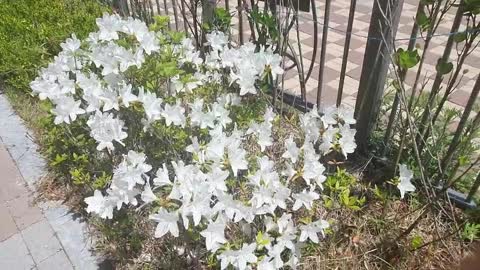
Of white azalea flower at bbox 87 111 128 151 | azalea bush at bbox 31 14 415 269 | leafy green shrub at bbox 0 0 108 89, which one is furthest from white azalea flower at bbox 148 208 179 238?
leafy green shrub at bbox 0 0 108 89

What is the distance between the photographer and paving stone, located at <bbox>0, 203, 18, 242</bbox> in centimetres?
236

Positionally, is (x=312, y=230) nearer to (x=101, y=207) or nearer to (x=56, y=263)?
(x=101, y=207)

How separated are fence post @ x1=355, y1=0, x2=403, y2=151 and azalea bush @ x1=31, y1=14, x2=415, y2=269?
25 centimetres

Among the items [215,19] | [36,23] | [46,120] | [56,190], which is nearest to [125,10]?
[36,23]

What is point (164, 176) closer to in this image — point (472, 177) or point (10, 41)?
point (472, 177)

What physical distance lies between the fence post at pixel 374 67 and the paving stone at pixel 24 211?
1967 millimetres

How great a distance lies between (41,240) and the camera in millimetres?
2289

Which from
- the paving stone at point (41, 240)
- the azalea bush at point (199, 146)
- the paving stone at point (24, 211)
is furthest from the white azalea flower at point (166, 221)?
the paving stone at point (24, 211)

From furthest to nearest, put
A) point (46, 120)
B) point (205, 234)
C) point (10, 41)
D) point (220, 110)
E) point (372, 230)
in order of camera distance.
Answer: point (10, 41) → point (46, 120) → point (372, 230) → point (220, 110) → point (205, 234)

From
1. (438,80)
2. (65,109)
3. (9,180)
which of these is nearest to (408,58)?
(438,80)

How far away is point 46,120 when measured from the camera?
2559 mm

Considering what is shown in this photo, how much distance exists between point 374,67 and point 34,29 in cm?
323

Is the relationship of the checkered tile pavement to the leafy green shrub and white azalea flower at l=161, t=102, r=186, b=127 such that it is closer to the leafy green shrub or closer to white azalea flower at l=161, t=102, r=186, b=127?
the leafy green shrub

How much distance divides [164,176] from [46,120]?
1340 mm
